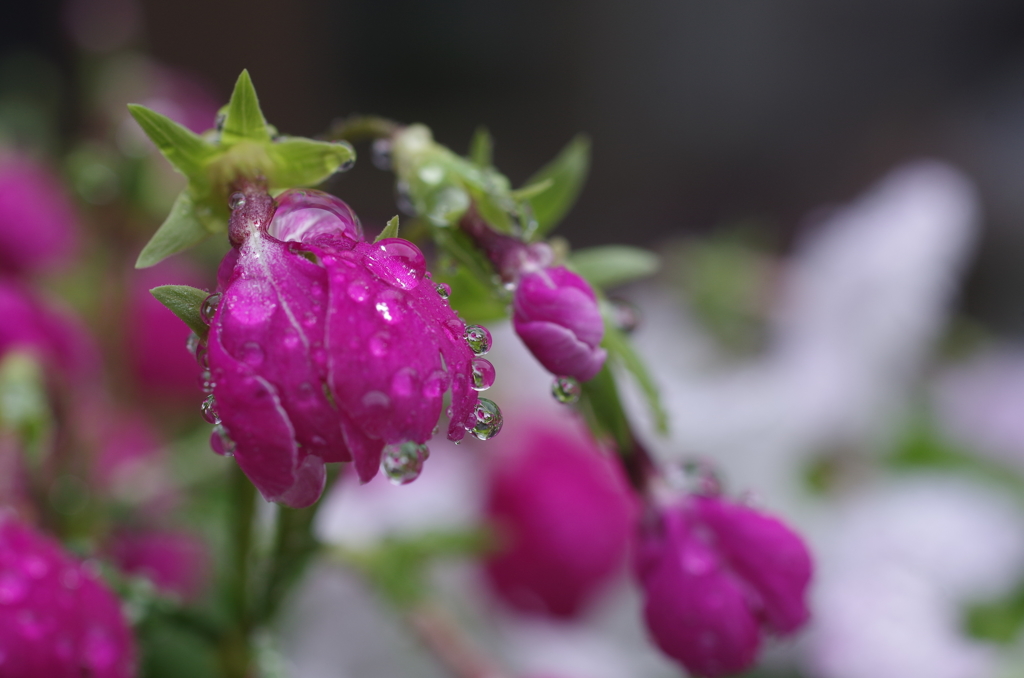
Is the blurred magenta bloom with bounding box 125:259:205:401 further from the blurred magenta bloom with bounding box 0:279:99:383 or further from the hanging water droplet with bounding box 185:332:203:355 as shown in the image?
the hanging water droplet with bounding box 185:332:203:355

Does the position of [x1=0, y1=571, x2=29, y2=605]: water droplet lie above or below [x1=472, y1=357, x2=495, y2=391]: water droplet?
below

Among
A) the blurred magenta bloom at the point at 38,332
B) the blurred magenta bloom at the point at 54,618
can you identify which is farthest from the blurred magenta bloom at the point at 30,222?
the blurred magenta bloom at the point at 54,618

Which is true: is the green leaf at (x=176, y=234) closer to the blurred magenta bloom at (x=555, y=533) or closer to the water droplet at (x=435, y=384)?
the water droplet at (x=435, y=384)

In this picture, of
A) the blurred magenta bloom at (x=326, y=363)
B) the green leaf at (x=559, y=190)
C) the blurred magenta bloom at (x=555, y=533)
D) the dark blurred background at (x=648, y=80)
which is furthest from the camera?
the dark blurred background at (x=648, y=80)

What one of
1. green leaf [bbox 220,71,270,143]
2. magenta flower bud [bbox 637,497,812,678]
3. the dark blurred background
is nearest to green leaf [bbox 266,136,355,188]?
green leaf [bbox 220,71,270,143]

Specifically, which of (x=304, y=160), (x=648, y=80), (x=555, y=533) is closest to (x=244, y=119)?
(x=304, y=160)
